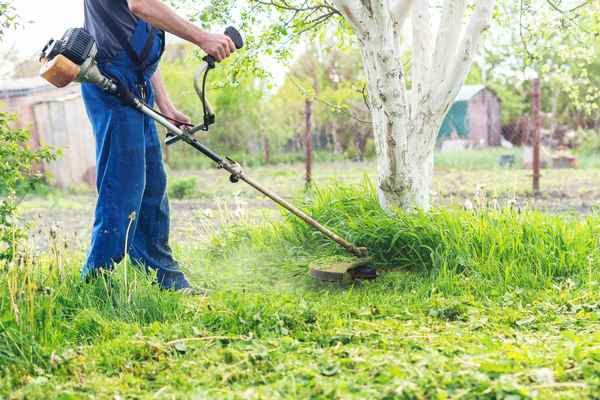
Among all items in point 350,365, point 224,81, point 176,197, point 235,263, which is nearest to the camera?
point 350,365

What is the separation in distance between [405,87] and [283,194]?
20.8 ft

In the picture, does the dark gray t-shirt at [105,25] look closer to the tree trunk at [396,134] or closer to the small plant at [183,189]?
the tree trunk at [396,134]

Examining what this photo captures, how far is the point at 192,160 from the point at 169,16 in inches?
571

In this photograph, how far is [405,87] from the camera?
15.6 ft

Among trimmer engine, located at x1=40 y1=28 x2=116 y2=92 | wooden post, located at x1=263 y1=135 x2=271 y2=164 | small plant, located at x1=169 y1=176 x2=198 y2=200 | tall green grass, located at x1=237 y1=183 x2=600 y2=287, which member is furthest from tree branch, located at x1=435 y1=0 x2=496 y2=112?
wooden post, located at x1=263 y1=135 x2=271 y2=164

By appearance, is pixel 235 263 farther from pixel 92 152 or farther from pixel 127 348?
pixel 92 152

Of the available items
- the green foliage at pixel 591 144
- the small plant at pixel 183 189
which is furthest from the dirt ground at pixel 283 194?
the green foliage at pixel 591 144

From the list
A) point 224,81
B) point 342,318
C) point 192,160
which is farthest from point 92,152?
point 342,318

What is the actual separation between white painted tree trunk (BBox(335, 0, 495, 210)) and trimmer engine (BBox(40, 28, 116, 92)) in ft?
5.99

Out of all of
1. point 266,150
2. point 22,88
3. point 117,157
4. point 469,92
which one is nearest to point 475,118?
point 469,92

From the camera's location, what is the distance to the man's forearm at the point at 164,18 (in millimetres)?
3488

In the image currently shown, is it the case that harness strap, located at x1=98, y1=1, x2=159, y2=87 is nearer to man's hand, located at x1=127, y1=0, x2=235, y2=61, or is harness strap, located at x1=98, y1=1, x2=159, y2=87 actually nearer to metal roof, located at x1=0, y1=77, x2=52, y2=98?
man's hand, located at x1=127, y1=0, x2=235, y2=61

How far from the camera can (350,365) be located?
2.84m

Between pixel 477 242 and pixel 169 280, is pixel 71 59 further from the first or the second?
pixel 477 242
